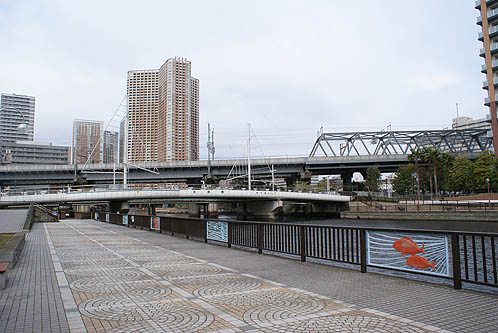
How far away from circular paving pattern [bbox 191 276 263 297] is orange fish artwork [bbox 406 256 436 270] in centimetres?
326

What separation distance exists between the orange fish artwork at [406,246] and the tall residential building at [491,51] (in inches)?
2936

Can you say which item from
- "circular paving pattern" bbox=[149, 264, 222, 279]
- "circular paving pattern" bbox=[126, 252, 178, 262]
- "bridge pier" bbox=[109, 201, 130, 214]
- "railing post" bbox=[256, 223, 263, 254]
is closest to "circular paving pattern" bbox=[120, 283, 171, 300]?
"circular paving pattern" bbox=[149, 264, 222, 279]

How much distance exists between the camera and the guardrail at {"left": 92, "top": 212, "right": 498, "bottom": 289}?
7.07 metres

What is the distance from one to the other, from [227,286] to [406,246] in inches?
157

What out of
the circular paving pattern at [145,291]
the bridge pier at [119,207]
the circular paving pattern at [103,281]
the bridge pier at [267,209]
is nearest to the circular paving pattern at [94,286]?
the circular paving pattern at [103,281]

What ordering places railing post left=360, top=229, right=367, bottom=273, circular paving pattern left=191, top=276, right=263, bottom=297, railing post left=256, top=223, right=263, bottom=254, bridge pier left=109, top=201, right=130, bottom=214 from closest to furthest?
circular paving pattern left=191, top=276, right=263, bottom=297 → railing post left=360, top=229, right=367, bottom=273 → railing post left=256, top=223, right=263, bottom=254 → bridge pier left=109, top=201, right=130, bottom=214

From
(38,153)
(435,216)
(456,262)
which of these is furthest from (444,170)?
(38,153)

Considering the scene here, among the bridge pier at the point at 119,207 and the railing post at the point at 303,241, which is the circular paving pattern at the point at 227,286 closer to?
the railing post at the point at 303,241

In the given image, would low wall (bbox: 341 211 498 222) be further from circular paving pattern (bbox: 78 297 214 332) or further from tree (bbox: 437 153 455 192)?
circular paving pattern (bbox: 78 297 214 332)

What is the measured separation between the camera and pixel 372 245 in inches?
346

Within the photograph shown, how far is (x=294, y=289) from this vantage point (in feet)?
23.6

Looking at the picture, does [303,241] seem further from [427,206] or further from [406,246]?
[427,206]

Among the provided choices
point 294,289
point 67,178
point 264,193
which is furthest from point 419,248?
point 67,178

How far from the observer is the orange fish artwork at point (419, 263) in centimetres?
754
